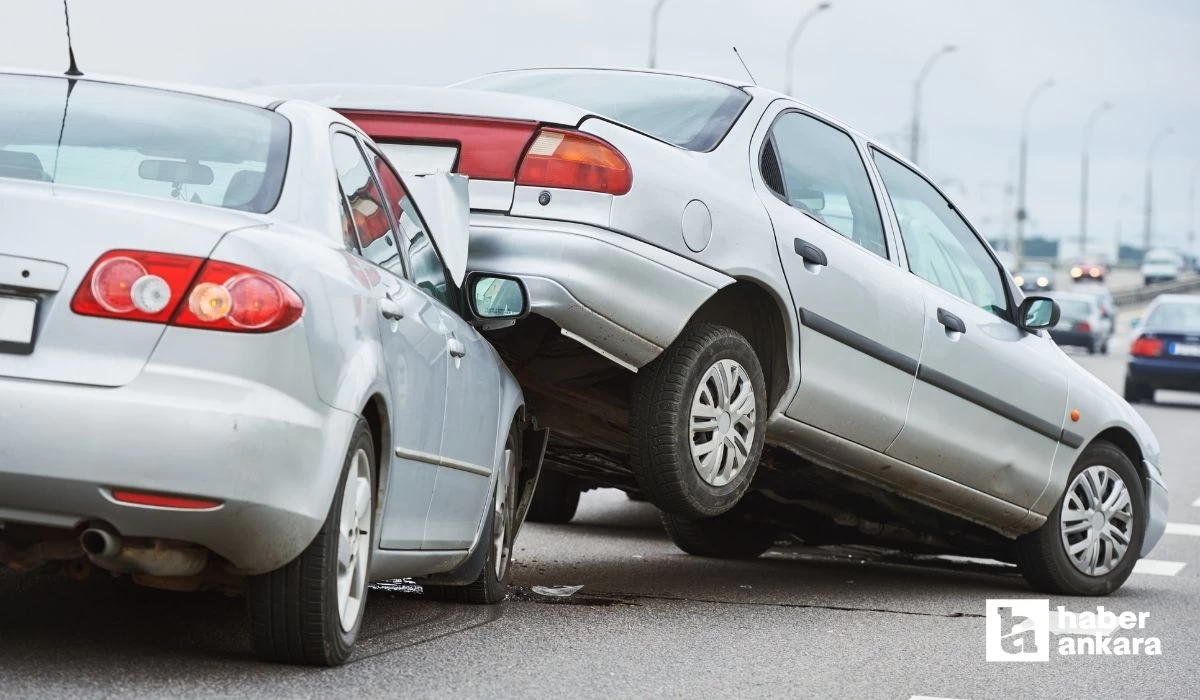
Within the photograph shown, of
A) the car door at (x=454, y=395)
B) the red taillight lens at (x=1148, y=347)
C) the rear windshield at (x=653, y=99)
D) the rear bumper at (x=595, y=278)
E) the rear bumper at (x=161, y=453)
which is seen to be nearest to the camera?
the rear bumper at (x=161, y=453)

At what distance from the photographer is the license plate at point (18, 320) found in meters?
4.53

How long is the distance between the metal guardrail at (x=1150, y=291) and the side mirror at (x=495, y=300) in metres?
75.2

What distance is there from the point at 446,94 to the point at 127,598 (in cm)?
204

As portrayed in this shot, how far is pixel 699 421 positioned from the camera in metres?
6.91

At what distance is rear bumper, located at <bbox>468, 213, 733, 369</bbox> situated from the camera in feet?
21.1

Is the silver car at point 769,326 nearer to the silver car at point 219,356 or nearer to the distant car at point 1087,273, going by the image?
the silver car at point 219,356

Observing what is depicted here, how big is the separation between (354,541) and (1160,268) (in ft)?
307

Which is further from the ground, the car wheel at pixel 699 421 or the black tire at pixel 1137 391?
the car wheel at pixel 699 421

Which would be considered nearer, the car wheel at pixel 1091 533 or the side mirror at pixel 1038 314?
the side mirror at pixel 1038 314

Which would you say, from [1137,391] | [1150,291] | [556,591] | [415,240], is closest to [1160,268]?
[1150,291]

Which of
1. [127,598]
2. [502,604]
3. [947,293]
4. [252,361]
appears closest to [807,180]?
[947,293]

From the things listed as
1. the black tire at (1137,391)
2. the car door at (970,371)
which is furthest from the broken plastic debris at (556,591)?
the black tire at (1137,391)

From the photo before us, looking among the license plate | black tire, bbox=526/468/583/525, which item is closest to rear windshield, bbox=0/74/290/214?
the license plate

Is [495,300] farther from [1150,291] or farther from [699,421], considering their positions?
[1150,291]
